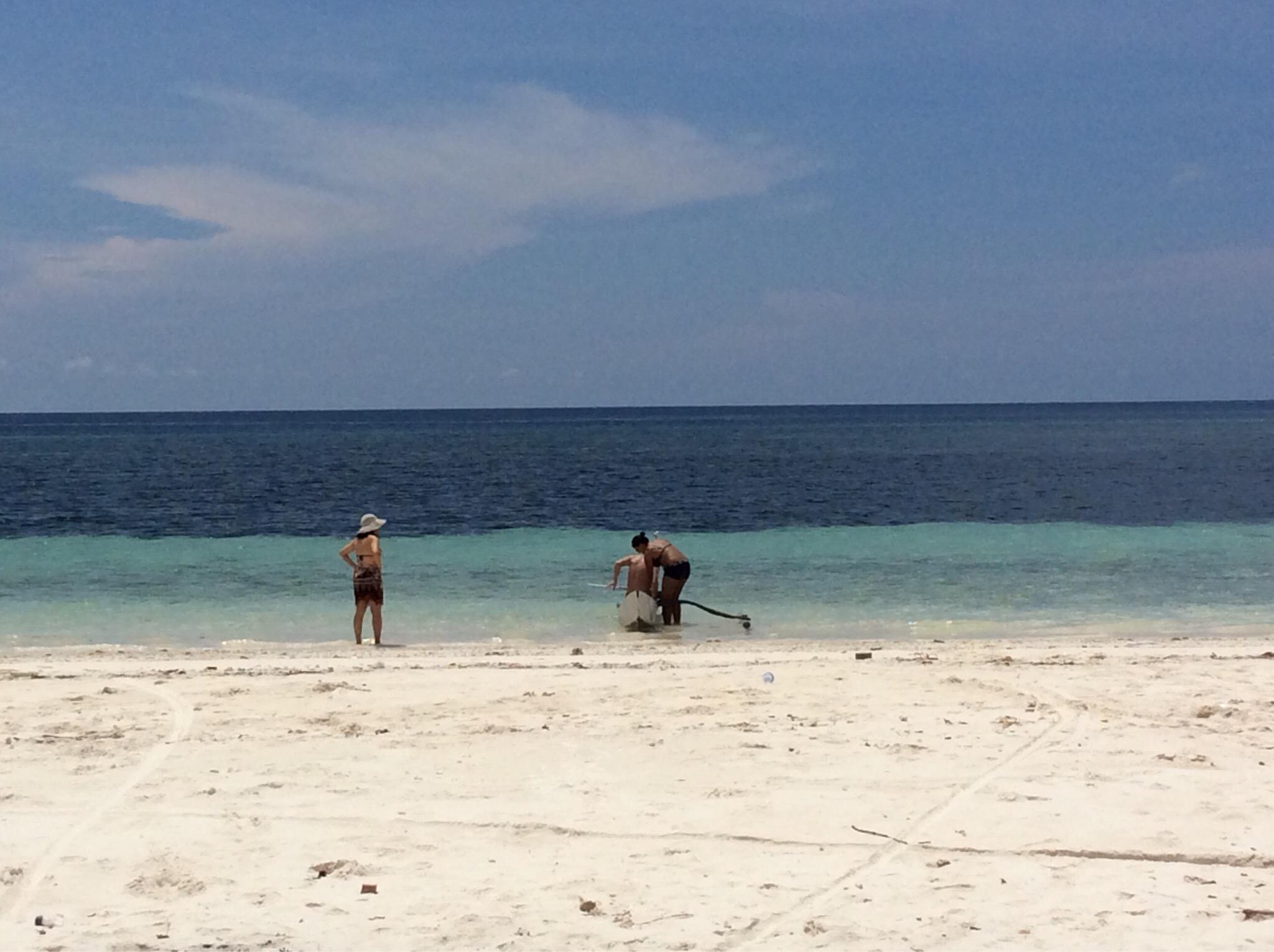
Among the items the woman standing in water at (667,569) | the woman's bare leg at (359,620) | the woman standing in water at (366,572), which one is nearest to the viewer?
the woman standing in water at (366,572)

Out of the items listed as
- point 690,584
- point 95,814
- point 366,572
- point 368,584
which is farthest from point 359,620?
point 95,814

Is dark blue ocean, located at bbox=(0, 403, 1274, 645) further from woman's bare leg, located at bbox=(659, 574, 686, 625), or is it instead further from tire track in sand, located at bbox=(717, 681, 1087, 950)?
tire track in sand, located at bbox=(717, 681, 1087, 950)

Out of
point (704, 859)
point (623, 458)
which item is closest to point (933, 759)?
point (704, 859)

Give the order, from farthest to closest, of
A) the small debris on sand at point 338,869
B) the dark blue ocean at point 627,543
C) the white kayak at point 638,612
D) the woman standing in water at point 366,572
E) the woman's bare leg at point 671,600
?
the dark blue ocean at point 627,543
the woman's bare leg at point 671,600
the white kayak at point 638,612
the woman standing in water at point 366,572
the small debris on sand at point 338,869

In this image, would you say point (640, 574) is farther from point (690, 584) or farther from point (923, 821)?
point (923, 821)

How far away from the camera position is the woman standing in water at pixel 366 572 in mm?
14477

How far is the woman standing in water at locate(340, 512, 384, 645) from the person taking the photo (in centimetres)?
1448

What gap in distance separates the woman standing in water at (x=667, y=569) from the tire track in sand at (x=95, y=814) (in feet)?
23.2

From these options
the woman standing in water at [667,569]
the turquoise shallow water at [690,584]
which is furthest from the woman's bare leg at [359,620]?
the woman standing in water at [667,569]

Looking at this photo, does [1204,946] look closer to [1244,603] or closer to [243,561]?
[1244,603]

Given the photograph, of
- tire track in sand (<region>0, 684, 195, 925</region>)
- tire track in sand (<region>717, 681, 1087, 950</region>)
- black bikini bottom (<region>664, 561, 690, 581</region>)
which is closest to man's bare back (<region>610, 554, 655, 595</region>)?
black bikini bottom (<region>664, 561, 690, 581</region>)

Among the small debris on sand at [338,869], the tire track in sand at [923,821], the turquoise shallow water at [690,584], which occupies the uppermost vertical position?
the tire track in sand at [923,821]

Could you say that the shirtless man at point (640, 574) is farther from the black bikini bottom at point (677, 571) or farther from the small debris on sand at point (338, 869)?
the small debris on sand at point (338, 869)

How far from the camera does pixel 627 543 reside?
87.5 ft
